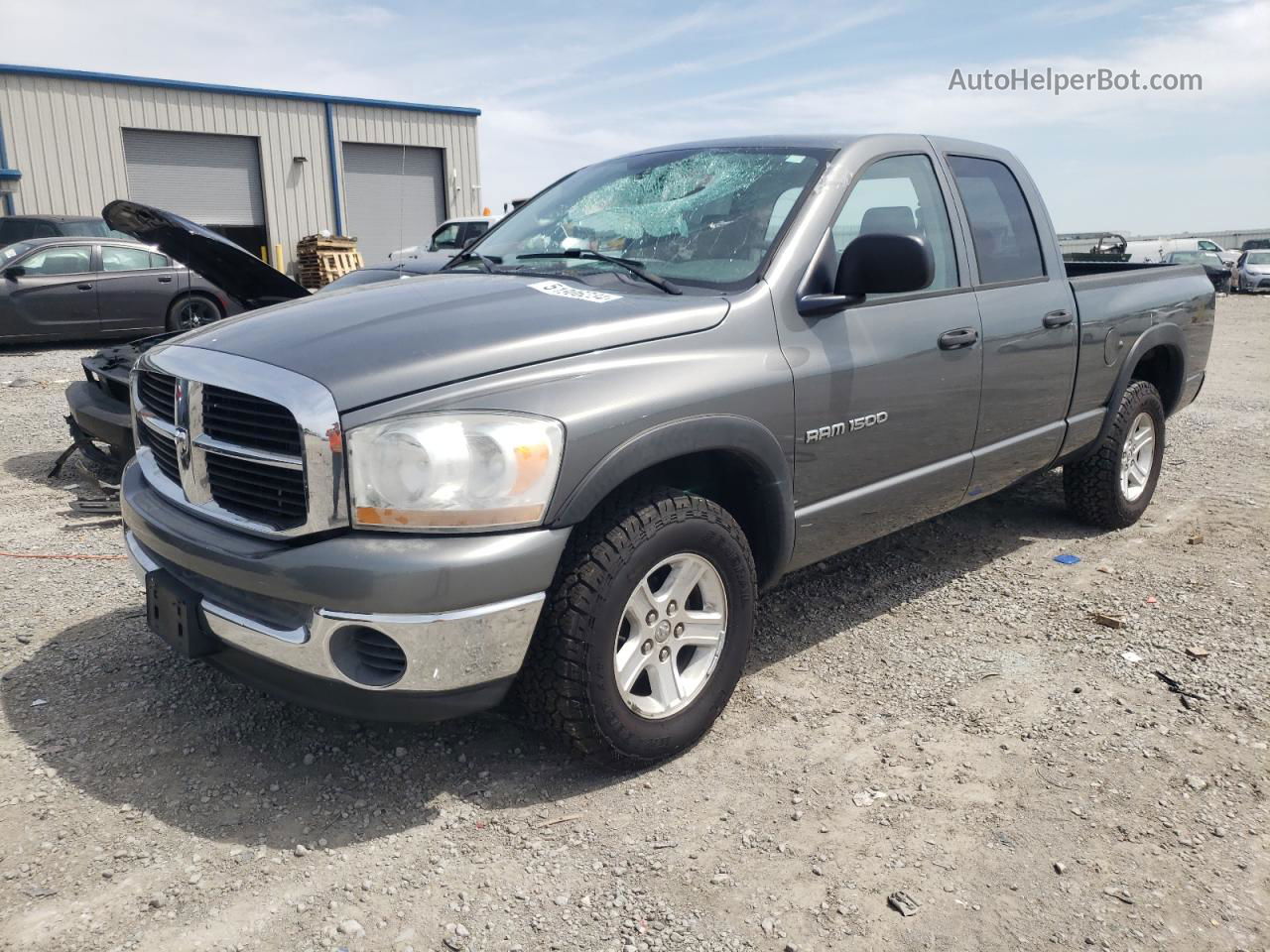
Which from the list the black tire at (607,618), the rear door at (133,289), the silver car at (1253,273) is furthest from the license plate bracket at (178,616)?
the silver car at (1253,273)

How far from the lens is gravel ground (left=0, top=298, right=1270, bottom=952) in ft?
7.62

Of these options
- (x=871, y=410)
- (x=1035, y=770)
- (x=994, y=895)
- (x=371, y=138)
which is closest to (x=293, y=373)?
(x=871, y=410)

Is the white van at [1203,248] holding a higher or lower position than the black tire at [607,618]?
higher

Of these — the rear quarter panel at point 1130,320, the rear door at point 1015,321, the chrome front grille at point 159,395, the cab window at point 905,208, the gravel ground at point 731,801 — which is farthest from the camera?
the rear quarter panel at point 1130,320

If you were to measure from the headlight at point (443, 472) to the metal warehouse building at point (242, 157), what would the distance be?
64.2ft

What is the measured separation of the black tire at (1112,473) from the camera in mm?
5004

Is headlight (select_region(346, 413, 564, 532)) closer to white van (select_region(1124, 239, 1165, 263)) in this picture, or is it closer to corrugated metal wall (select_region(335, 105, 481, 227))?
corrugated metal wall (select_region(335, 105, 481, 227))

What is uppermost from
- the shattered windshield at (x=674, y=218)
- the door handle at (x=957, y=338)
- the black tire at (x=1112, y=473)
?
the shattered windshield at (x=674, y=218)

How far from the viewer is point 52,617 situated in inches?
158

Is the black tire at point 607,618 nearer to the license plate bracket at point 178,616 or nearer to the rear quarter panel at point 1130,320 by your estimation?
the license plate bracket at point 178,616

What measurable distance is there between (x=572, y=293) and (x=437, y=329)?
527mm

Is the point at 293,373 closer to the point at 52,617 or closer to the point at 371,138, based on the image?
the point at 52,617

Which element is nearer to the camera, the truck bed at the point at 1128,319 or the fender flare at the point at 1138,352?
the truck bed at the point at 1128,319

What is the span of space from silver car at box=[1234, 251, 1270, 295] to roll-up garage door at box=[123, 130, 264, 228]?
25711 millimetres
